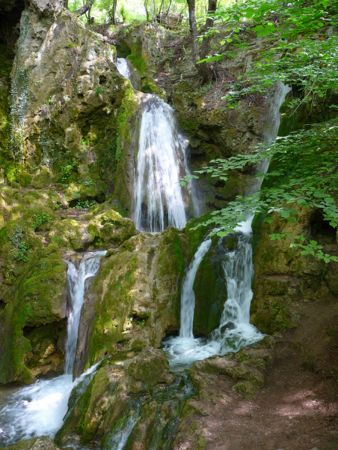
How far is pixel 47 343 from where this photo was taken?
27.6ft

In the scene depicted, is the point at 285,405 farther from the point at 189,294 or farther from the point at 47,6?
the point at 47,6

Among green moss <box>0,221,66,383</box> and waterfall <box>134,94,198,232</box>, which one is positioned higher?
waterfall <box>134,94,198,232</box>

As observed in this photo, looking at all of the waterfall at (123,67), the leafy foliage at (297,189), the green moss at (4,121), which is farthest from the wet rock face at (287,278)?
the waterfall at (123,67)

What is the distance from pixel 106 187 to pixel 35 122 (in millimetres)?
3022

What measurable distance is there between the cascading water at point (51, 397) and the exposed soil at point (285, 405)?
2.30 metres

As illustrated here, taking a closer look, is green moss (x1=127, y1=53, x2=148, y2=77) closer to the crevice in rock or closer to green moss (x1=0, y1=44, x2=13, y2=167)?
green moss (x1=0, y1=44, x2=13, y2=167)

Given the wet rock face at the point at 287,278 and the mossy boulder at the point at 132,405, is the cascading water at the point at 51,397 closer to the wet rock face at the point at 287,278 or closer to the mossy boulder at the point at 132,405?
the mossy boulder at the point at 132,405

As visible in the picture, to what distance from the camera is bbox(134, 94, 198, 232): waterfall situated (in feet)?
40.4

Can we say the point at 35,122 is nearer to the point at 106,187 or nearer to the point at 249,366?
the point at 106,187

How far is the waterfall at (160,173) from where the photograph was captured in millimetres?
12328

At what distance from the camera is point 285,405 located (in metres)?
5.18

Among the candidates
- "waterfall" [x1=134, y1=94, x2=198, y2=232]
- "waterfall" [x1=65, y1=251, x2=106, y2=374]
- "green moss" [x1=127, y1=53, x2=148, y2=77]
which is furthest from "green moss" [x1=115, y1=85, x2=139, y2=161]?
"waterfall" [x1=65, y1=251, x2=106, y2=374]

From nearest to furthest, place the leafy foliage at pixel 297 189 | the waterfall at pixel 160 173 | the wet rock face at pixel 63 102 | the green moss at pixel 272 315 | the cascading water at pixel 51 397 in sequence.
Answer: the leafy foliage at pixel 297 189, the cascading water at pixel 51 397, the green moss at pixel 272 315, the waterfall at pixel 160 173, the wet rock face at pixel 63 102

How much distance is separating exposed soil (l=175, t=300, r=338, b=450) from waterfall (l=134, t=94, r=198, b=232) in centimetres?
642
